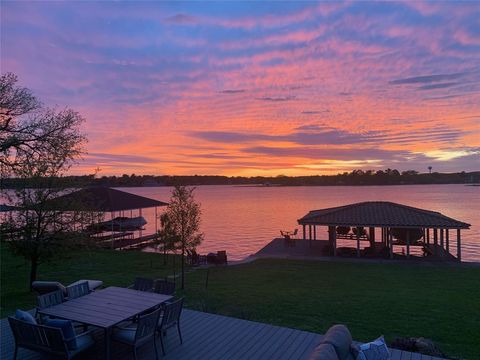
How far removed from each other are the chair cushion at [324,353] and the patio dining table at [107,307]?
10.1 ft

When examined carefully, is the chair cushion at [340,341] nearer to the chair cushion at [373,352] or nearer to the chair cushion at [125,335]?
the chair cushion at [373,352]

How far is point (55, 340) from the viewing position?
5594mm

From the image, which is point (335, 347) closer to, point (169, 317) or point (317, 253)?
point (169, 317)

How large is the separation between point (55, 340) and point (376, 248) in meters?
23.1

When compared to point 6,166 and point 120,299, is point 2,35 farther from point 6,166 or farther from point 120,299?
point 120,299

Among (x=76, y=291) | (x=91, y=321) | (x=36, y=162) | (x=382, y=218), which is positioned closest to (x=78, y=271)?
(x=36, y=162)

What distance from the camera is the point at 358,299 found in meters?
12.0

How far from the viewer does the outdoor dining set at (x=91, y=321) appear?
5629 mm

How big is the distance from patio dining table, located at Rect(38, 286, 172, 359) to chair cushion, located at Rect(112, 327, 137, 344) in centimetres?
17

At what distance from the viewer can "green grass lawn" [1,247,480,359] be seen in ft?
29.8

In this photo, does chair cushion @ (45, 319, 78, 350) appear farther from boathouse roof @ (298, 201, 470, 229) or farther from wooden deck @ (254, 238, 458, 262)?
boathouse roof @ (298, 201, 470, 229)

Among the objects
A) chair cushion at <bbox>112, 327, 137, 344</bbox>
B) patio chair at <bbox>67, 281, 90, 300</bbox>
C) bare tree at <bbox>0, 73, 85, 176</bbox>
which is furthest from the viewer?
bare tree at <bbox>0, 73, 85, 176</bbox>

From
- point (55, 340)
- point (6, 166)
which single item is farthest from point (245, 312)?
point (6, 166)

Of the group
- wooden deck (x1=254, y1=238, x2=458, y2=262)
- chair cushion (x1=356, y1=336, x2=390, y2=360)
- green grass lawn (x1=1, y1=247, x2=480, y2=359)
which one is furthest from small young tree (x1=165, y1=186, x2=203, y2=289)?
wooden deck (x1=254, y1=238, x2=458, y2=262)
